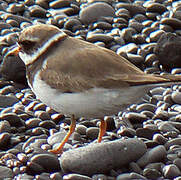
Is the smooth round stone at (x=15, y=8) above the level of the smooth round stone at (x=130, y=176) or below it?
above

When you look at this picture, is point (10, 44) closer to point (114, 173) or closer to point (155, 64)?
point (155, 64)

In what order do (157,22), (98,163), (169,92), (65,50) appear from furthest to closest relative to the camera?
(157,22)
(169,92)
(65,50)
(98,163)

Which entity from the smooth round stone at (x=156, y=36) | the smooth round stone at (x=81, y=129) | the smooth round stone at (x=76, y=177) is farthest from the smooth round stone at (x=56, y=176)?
the smooth round stone at (x=156, y=36)

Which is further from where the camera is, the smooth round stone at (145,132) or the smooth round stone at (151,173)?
the smooth round stone at (145,132)

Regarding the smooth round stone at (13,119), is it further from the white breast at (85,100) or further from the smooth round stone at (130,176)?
the smooth round stone at (130,176)

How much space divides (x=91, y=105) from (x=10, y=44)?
332cm

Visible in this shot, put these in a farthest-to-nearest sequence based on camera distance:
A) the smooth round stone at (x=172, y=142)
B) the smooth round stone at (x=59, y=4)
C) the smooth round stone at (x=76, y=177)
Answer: the smooth round stone at (x=59, y=4) < the smooth round stone at (x=172, y=142) < the smooth round stone at (x=76, y=177)

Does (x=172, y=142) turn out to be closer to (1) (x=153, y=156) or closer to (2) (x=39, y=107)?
(1) (x=153, y=156)

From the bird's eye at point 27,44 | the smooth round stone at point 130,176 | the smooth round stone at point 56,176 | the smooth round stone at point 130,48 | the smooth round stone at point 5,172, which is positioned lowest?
the smooth round stone at point 5,172

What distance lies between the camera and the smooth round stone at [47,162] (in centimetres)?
509

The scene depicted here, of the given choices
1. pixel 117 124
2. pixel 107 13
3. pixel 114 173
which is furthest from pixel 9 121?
pixel 107 13

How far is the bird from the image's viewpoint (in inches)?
198

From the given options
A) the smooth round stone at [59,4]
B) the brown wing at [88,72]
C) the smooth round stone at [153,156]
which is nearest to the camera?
the brown wing at [88,72]

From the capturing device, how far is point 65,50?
532cm
